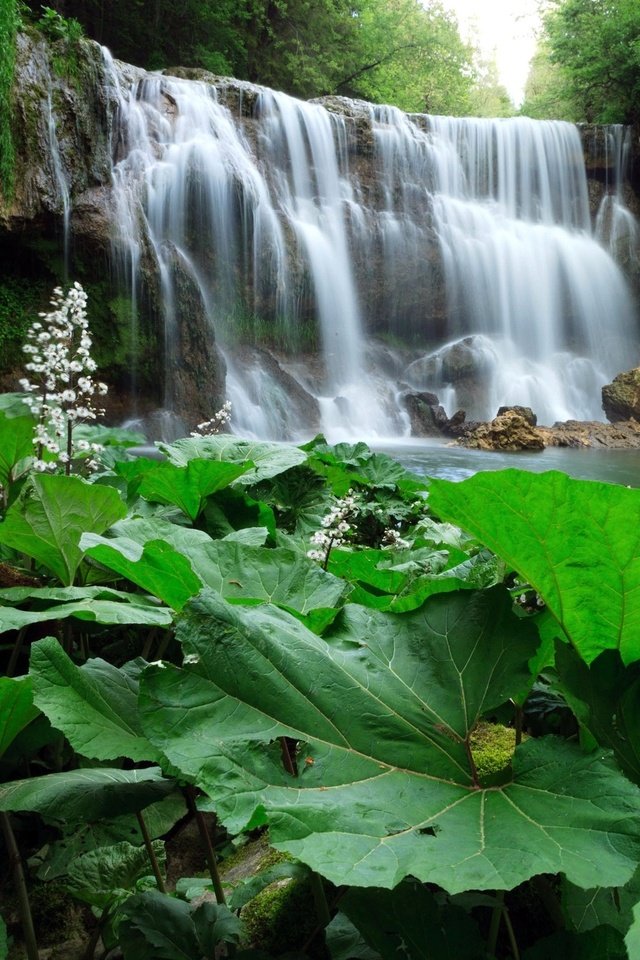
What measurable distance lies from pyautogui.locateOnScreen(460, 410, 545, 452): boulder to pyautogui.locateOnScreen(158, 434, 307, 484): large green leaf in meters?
10.9

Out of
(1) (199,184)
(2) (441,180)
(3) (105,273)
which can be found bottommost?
(3) (105,273)

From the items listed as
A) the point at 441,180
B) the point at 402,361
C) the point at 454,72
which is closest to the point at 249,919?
the point at 402,361

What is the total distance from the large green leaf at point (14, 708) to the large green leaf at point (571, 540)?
632mm

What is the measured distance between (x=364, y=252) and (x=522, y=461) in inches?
406

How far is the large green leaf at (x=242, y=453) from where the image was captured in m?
2.57

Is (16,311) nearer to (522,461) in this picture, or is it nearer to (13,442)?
(522,461)

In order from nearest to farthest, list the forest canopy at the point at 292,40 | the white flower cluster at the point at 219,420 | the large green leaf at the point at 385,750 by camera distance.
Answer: the large green leaf at the point at 385,750 → the white flower cluster at the point at 219,420 → the forest canopy at the point at 292,40

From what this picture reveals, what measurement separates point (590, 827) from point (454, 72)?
1457 inches

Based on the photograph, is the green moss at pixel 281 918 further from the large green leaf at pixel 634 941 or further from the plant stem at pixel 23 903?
the large green leaf at pixel 634 941

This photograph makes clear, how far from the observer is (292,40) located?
938 inches

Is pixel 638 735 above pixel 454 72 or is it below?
below

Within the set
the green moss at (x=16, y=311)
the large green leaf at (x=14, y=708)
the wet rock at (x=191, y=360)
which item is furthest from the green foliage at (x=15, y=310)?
the large green leaf at (x=14, y=708)

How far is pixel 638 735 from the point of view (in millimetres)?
801

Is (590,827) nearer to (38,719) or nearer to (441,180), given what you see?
(38,719)
